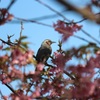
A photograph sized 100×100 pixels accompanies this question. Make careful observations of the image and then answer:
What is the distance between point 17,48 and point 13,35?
170 cm

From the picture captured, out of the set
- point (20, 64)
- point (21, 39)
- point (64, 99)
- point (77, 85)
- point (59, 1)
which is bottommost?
point (59, 1)

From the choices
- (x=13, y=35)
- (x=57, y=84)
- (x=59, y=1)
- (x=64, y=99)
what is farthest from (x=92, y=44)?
(x=13, y=35)

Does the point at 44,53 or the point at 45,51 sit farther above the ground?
the point at 45,51

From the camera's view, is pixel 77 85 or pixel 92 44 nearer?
pixel 92 44

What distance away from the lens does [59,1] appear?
0.97 meters

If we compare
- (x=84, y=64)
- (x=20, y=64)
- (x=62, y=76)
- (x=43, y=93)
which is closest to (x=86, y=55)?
(x=84, y=64)

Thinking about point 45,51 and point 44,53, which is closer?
point 44,53

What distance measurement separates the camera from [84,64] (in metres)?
2.97

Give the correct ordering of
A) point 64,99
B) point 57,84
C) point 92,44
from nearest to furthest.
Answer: point 92,44, point 64,99, point 57,84

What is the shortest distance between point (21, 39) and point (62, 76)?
1392 mm

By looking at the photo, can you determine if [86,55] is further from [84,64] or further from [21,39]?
[21,39]

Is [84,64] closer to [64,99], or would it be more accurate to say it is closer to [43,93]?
[64,99]

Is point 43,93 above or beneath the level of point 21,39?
beneath

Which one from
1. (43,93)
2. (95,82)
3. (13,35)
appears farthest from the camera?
(13,35)
